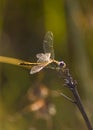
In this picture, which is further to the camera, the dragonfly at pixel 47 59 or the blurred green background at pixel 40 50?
the blurred green background at pixel 40 50

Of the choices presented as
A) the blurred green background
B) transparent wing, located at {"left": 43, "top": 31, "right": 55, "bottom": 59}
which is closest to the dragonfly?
transparent wing, located at {"left": 43, "top": 31, "right": 55, "bottom": 59}

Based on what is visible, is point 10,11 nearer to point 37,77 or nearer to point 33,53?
point 33,53

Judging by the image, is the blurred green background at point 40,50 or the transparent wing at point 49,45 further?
the blurred green background at point 40,50

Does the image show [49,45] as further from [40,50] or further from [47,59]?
[40,50]

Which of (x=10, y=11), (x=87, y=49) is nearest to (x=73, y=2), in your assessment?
(x=87, y=49)

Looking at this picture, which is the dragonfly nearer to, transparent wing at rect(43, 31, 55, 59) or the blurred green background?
transparent wing at rect(43, 31, 55, 59)

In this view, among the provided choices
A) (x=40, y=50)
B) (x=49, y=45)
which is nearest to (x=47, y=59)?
(x=49, y=45)

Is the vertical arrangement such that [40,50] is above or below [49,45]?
above

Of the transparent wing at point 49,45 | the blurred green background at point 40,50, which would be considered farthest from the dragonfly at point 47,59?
the blurred green background at point 40,50

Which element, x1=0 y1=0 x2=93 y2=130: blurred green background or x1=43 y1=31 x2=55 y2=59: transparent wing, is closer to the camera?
x1=43 y1=31 x2=55 y2=59: transparent wing

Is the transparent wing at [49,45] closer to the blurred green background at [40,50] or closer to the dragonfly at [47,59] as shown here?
the dragonfly at [47,59]
